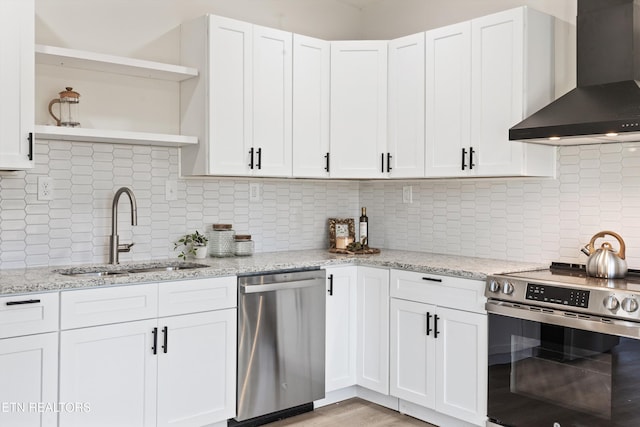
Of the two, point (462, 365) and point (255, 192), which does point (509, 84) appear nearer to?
point (462, 365)

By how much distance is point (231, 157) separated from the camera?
3379 millimetres

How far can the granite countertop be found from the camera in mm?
2527

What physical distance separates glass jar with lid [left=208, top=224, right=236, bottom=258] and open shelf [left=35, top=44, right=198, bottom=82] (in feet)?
3.15

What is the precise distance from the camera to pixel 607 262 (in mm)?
2787

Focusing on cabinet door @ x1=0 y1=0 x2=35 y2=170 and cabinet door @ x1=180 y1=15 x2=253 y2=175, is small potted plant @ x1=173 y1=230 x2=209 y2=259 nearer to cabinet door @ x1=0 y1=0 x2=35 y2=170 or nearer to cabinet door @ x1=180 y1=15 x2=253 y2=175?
cabinet door @ x1=180 y1=15 x2=253 y2=175

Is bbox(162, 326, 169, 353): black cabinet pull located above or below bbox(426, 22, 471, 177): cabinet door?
below

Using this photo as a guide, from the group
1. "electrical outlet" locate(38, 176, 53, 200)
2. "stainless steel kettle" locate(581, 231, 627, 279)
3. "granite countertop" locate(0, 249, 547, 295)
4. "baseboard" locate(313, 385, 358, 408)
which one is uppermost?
"electrical outlet" locate(38, 176, 53, 200)

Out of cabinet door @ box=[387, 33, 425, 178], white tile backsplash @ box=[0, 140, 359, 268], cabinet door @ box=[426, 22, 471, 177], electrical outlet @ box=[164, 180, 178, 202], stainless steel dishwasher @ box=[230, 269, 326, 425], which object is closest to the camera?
white tile backsplash @ box=[0, 140, 359, 268]

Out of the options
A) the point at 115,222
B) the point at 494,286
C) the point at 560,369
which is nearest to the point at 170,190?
the point at 115,222

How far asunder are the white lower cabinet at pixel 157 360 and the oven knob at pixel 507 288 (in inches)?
54.5

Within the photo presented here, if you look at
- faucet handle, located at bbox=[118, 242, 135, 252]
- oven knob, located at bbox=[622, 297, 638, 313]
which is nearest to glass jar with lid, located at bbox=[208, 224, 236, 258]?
faucet handle, located at bbox=[118, 242, 135, 252]

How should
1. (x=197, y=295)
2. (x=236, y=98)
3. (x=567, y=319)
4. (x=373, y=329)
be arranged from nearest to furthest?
(x=567, y=319) < (x=197, y=295) < (x=236, y=98) < (x=373, y=329)

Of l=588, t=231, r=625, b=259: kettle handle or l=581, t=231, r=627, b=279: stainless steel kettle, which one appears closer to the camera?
l=581, t=231, r=627, b=279: stainless steel kettle

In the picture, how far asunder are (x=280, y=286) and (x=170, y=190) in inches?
36.8
